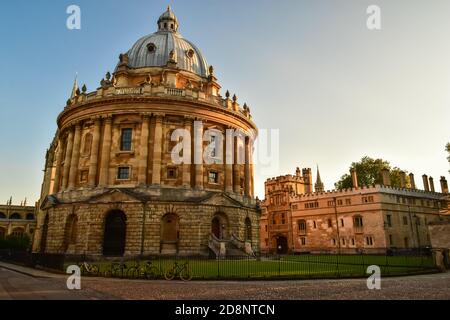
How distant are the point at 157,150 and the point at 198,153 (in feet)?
13.4

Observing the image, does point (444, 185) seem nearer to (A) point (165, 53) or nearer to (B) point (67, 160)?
(A) point (165, 53)

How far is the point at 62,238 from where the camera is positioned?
3164cm

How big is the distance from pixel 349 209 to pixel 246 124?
24.1 m

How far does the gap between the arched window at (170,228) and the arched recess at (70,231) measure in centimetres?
Result: 848

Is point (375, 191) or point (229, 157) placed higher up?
point (229, 157)

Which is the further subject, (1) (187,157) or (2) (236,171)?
(2) (236,171)

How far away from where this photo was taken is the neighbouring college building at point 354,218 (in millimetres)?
48781

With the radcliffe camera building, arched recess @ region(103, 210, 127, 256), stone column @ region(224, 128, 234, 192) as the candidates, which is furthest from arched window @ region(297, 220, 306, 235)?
arched recess @ region(103, 210, 127, 256)

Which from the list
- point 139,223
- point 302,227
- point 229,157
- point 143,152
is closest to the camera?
point 139,223

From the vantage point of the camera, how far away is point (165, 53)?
4191cm

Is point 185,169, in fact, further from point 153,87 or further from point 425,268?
point 425,268

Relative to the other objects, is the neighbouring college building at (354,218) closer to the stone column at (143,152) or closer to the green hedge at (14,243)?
the stone column at (143,152)

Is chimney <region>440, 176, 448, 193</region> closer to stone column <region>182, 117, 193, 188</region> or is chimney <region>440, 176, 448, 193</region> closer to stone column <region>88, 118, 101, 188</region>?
stone column <region>182, 117, 193, 188</region>

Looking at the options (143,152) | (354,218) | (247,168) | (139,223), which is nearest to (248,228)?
(247,168)
